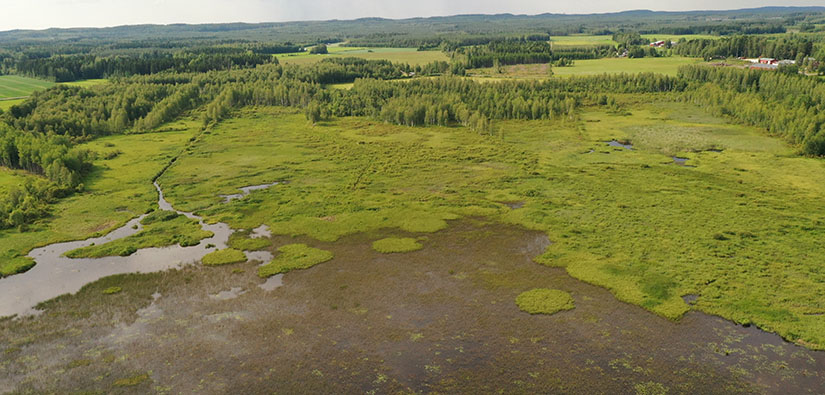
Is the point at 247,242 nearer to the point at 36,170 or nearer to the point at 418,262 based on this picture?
the point at 418,262

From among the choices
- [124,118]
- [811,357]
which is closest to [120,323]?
[811,357]

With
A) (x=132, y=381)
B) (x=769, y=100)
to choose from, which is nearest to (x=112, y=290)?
(x=132, y=381)

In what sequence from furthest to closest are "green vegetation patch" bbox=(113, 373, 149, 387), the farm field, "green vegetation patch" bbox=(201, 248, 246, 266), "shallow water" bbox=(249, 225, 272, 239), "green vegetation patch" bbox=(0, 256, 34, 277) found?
"shallow water" bbox=(249, 225, 272, 239) < "green vegetation patch" bbox=(201, 248, 246, 266) < "green vegetation patch" bbox=(0, 256, 34, 277) < the farm field < "green vegetation patch" bbox=(113, 373, 149, 387)

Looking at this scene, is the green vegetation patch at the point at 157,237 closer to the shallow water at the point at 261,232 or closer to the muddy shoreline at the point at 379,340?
the shallow water at the point at 261,232

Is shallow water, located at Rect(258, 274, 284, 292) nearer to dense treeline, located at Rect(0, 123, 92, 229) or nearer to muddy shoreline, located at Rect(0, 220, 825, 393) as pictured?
muddy shoreline, located at Rect(0, 220, 825, 393)

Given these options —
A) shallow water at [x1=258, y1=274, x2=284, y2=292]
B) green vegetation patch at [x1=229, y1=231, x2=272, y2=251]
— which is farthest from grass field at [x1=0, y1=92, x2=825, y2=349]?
shallow water at [x1=258, y1=274, x2=284, y2=292]
